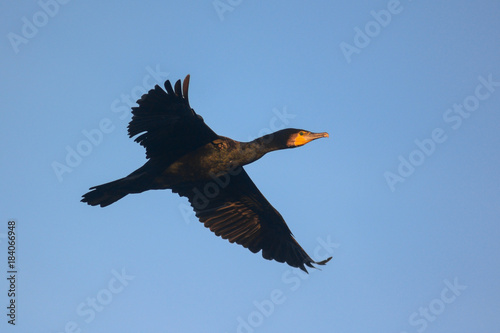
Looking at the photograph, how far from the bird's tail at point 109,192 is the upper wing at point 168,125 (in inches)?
22.6

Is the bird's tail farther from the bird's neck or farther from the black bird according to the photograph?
the bird's neck

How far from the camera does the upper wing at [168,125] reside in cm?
997

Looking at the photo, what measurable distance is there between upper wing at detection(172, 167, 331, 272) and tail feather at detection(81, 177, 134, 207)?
1.62 meters

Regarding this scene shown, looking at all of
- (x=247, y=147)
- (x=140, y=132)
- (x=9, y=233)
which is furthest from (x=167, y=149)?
(x=9, y=233)

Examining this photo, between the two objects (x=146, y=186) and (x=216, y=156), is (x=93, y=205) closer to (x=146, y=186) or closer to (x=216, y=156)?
(x=146, y=186)

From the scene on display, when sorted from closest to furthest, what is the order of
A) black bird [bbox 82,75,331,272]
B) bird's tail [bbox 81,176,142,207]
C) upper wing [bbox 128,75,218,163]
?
upper wing [bbox 128,75,218,163]
black bird [bbox 82,75,331,272]
bird's tail [bbox 81,176,142,207]

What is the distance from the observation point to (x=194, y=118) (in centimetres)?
1022

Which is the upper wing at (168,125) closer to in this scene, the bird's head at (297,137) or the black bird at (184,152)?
the black bird at (184,152)

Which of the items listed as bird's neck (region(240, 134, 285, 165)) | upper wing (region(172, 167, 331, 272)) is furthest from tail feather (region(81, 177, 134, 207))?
bird's neck (region(240, 134, 285, 165))

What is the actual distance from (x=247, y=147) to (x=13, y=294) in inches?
185

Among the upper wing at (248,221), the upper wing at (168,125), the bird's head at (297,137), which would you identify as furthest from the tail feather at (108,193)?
the bird's head at (297,137)

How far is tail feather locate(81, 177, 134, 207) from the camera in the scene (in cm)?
1051

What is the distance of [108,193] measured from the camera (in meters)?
10.6

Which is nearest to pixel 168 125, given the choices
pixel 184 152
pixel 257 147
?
pixel 184 152
